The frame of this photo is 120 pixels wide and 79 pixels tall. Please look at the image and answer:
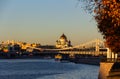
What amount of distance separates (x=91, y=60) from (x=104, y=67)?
117476mm

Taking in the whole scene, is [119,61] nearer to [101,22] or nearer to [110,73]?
[110,73]

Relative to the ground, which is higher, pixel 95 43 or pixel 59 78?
pixel 95 43

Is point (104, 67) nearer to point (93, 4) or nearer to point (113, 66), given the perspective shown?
point (113, 66)

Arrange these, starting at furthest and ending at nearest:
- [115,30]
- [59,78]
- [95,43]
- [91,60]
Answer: [95,43] → [91,60] → [59,78] → [115,30]

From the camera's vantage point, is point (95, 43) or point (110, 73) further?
point (95, 43)

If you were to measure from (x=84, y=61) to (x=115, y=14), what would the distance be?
520 ft

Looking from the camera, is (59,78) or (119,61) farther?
(59,78)

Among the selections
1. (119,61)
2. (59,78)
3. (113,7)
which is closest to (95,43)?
(59,78)

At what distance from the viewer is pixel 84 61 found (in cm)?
17450

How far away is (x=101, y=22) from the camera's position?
28.0 m

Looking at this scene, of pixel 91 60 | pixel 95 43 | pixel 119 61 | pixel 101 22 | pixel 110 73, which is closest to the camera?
pixel 101 22

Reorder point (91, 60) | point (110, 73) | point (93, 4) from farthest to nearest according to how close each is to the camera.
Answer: point (91, 60) < point (110, 73) < point (93, 4)

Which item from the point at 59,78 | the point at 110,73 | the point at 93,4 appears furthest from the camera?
the point at 59,78

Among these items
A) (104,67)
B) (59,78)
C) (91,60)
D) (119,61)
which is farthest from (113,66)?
(91,60)
